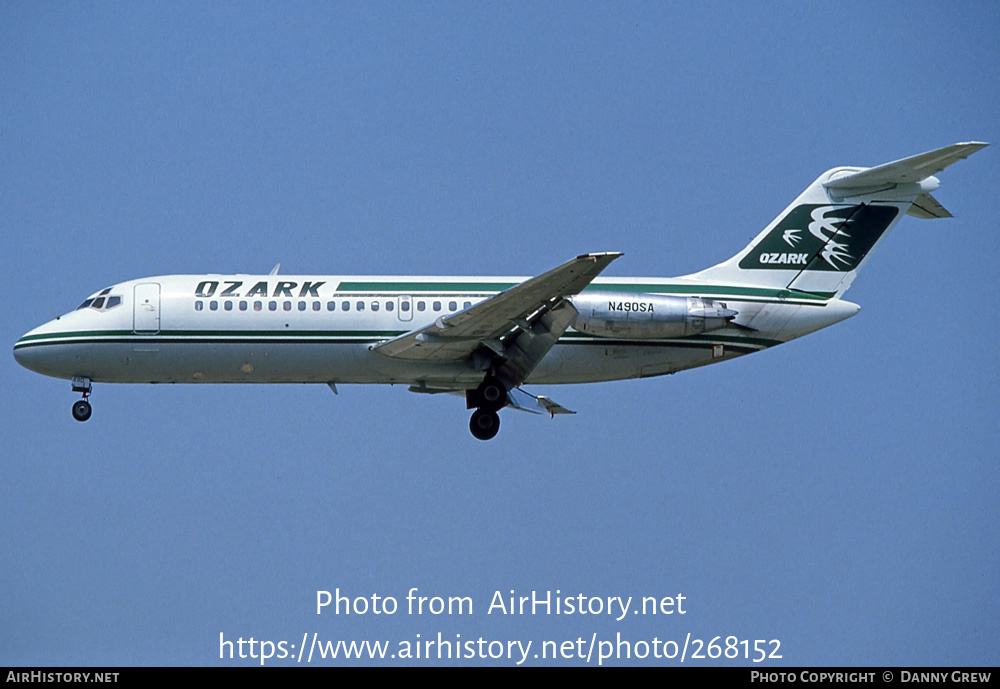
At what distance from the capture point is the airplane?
28234 millimetres

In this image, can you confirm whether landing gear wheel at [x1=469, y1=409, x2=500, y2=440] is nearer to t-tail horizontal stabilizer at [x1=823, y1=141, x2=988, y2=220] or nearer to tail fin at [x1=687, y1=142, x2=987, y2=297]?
tail fin at [x1=687, y1=142, x2=987, y2=297]

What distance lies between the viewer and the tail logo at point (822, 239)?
1179 inches

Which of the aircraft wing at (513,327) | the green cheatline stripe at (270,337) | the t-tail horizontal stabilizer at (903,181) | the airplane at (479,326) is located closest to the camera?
the aircraft wing at (513,327)

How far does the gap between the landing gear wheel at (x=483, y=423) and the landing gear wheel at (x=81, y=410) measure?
24.9 ft

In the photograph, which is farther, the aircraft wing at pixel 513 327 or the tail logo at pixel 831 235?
the tail logo at pixel 831 235

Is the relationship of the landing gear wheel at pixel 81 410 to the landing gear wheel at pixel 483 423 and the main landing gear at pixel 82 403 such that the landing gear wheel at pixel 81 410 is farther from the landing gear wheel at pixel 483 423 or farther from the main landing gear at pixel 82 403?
the landing gear wheel at pixel 483 423

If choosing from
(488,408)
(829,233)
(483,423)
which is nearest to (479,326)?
(488,408)

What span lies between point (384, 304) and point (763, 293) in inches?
300

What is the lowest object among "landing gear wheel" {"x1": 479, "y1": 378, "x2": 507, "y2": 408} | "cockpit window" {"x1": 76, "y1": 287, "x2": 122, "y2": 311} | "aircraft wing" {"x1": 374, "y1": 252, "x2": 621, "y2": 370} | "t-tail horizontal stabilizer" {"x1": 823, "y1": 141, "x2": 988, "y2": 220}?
"landing gear wheel" {"x1": 479, "y1": 378, "x2": 507, "y2": 408}

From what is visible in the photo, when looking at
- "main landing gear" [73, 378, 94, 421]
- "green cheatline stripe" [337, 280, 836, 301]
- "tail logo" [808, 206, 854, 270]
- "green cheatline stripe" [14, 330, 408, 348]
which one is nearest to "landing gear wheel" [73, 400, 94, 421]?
"main landing gear" [73, 378, 94, 421]

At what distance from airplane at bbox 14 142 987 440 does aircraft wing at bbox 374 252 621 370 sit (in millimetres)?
41

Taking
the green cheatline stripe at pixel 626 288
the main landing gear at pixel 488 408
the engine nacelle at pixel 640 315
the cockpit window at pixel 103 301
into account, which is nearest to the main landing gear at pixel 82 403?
the cockpit window at pixel 103 301
